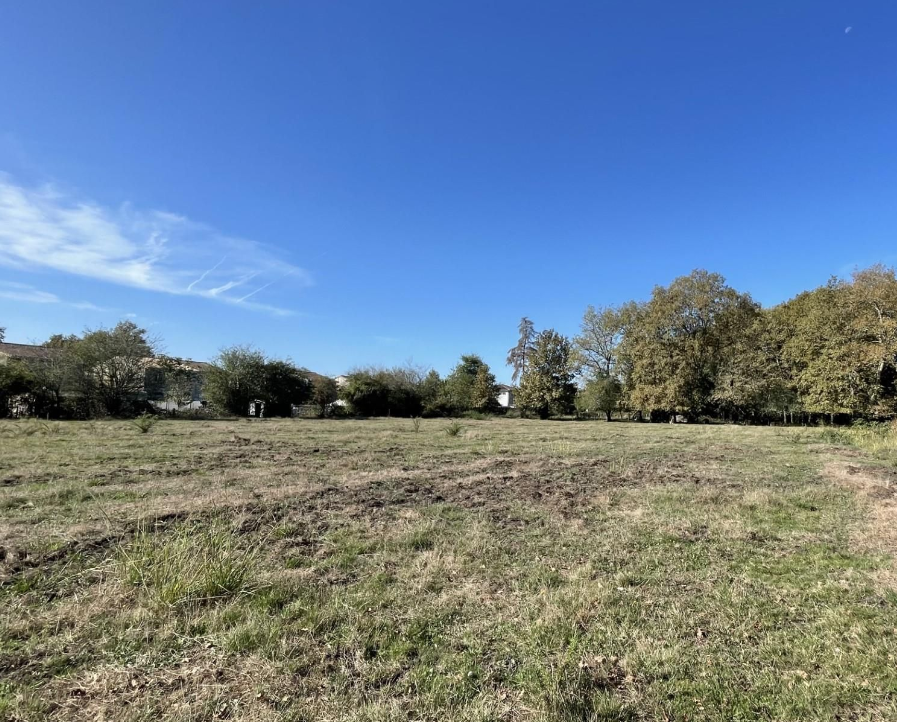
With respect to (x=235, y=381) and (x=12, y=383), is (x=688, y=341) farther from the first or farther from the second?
(x=12, y=383)

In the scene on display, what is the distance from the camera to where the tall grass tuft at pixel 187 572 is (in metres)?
3.76

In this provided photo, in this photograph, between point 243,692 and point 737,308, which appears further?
point 737,308

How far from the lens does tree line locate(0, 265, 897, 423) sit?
97.5 feet

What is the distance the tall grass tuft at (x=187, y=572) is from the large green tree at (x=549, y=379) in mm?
43254

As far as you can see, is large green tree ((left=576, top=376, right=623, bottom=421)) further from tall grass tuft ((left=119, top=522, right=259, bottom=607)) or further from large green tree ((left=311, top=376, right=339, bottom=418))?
tall grass tuft ((left=119, top=522, right=259, bottom=607))

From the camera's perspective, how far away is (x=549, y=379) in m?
46.2

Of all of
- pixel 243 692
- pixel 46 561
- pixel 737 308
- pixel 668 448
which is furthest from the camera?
pixel 737 308

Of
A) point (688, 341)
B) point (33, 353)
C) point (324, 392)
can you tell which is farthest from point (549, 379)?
point (33, 353)

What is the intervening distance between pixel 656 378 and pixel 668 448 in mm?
24018

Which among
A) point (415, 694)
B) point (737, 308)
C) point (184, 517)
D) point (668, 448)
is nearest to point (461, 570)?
point (415, 694)

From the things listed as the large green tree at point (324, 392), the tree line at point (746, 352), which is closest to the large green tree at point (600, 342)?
the tree line at point (746, 352)

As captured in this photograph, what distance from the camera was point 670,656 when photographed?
3.16 metres

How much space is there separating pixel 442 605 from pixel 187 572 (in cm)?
229

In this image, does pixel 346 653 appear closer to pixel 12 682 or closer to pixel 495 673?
pixel 495 673
